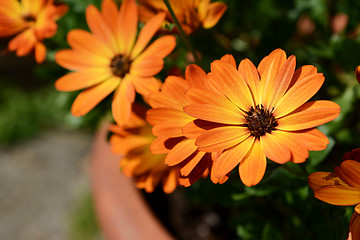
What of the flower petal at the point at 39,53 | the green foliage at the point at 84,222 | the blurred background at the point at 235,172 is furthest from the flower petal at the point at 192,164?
the green foliage at the point at 84,222

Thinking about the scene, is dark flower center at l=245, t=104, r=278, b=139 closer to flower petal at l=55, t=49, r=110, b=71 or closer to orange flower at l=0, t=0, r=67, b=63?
flower petal at l=55, t=49, r=110, b=71

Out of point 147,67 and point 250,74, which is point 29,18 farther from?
point 250,74

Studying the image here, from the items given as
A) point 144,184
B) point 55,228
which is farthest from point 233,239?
point 55,228

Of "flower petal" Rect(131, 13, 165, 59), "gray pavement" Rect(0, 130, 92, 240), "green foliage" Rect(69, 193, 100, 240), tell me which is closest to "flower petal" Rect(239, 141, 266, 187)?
"flower petal" Rect(131, 13, 165, 59)

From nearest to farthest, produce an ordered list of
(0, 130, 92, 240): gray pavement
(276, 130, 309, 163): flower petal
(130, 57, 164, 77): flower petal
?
(276, 130, 309, 163): flower petal
(130, 57, 164, 77): flower petal
(0, 130, 92, 240): gray pavement

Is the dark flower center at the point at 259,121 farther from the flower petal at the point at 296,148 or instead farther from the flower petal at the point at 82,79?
the flower petal at the point at 82,79

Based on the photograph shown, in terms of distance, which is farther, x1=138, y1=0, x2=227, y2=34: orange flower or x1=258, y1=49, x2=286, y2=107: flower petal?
x1=138, y1=0, x2=227, y2=34: orange flower

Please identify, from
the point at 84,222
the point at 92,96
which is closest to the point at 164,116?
the point at 92,96
